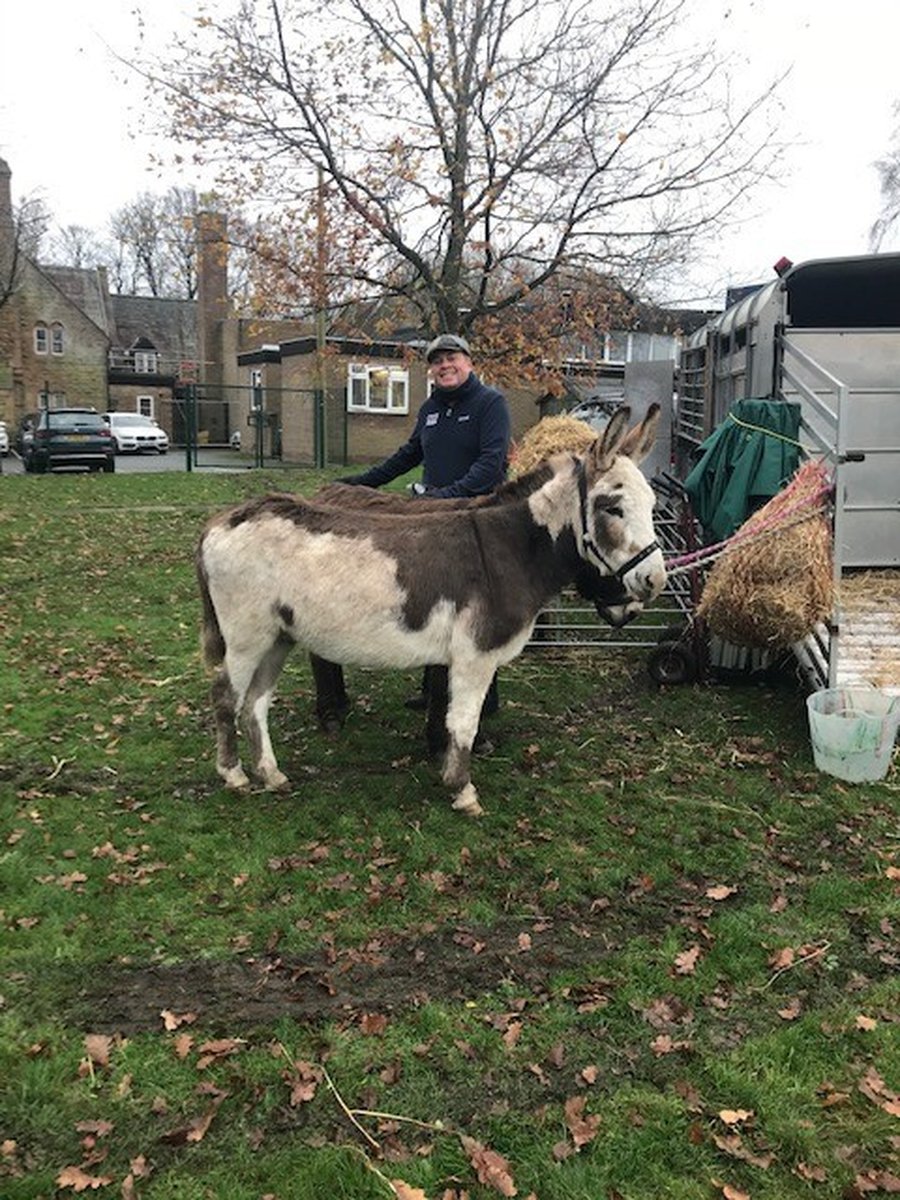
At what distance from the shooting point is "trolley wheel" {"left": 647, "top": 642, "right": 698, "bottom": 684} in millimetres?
7566

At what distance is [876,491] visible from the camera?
859 centimetres

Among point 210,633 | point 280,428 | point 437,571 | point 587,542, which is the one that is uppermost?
point 280,428

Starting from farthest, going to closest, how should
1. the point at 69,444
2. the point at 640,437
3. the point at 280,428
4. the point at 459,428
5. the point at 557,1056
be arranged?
the point at 280,428, the point at 69,444, the point at 459,428, the point at 640,437, the point at 557,1056

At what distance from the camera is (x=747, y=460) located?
691 centimetres

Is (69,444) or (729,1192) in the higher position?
(69,444)

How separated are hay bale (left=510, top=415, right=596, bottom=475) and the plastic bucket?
491 centimetres

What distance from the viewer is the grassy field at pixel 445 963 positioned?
288 centimetres

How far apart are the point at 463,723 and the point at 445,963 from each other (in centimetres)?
153

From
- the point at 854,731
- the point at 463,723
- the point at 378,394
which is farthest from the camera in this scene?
the point at 378,394

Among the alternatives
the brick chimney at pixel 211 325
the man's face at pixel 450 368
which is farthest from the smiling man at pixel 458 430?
the brick chimney at pixel 211 325

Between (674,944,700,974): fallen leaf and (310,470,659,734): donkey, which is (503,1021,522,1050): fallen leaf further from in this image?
(310,470,659,734): donkey

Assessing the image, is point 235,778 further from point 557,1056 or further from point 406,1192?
point 406,1192

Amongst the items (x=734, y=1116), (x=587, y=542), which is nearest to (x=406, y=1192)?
(x=734, y=1116)

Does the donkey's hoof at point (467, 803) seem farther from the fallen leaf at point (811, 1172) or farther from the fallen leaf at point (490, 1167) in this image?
the fallen leaf at point (811, 1172)
